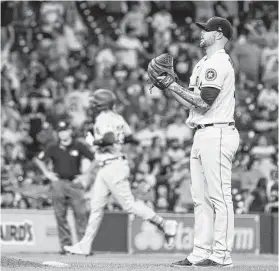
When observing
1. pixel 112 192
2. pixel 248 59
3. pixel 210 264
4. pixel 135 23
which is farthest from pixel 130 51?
pixel 210 264

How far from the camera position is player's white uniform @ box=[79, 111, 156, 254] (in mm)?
14188

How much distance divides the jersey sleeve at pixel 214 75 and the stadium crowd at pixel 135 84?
872cm

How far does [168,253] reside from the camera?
1755 centimetres

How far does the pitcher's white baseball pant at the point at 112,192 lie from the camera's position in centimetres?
1420

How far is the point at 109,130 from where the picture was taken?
14102 millimetres

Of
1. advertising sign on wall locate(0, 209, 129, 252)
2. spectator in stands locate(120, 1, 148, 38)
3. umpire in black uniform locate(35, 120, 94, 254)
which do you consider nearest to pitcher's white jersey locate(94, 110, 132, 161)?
umpire in black uniform locate(35, 120, 94, 254)

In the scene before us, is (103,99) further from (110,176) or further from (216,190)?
(216,190)

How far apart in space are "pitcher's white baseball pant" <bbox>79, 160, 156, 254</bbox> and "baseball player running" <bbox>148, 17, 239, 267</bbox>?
416 cm

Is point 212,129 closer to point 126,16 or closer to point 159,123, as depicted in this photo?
point 159,123

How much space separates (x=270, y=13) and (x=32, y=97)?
791 centimetres

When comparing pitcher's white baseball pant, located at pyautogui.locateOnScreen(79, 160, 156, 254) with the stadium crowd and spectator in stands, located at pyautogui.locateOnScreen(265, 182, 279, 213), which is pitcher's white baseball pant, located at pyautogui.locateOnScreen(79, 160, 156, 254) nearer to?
the stadium crowd

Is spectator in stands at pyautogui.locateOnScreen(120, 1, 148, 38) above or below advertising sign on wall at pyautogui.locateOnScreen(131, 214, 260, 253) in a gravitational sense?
above

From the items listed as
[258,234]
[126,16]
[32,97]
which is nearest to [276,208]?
[258,234]

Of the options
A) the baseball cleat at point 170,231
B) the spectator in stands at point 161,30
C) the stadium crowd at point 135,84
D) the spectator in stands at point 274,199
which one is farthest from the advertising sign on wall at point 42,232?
the spectator in stands at point 161,30
